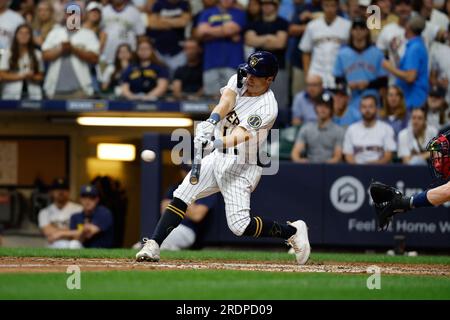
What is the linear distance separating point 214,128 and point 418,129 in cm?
521

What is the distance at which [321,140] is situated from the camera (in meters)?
13.5

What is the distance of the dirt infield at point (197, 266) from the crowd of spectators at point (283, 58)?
3.90 m

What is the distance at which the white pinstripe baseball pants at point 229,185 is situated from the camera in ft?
28.6

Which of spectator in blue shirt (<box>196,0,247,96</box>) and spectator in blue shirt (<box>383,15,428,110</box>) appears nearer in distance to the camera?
spectator in blue shirt (<box>383,15,428,110</box>)

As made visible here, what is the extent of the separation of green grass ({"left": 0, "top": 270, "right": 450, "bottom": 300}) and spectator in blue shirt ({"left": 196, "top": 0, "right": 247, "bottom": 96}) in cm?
663

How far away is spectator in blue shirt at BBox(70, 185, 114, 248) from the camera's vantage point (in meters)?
13.2

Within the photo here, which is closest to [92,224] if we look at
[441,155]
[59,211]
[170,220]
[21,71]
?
[59,211]

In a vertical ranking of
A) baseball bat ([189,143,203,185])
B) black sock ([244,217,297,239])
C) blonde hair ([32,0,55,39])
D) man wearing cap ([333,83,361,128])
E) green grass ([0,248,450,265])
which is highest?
blonde hair ([32,0,55,39])

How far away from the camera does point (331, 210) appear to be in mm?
13172

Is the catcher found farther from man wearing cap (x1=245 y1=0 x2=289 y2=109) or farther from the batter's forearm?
man wearing cap (x1=245 y1=0 x2=289 y2=109)

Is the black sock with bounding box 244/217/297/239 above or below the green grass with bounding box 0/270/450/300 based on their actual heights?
above

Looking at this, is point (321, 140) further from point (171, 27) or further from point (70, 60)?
point (70, 60)

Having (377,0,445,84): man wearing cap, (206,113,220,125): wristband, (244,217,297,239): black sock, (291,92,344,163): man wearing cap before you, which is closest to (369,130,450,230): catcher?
(244,217,297,239): black sock
